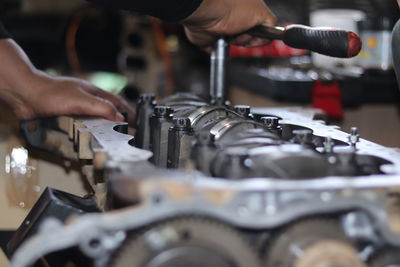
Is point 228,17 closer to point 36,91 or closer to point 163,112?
point 163,112

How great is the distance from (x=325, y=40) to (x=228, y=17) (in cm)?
27

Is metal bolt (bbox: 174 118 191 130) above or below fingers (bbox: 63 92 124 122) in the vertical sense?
above

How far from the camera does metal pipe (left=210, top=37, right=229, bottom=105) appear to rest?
4.45ft

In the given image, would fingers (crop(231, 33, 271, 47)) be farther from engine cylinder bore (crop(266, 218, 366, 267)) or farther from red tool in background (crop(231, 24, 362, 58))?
engine cylinder bore (crop(266, 218, 366, 267))

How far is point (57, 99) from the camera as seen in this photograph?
1247 mm

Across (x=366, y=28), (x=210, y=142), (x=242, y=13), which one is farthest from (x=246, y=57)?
(x=210, y=142)

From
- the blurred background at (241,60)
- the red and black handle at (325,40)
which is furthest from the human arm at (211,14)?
the blurred background at (241,60)

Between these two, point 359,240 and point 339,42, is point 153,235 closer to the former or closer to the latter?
point 359,240

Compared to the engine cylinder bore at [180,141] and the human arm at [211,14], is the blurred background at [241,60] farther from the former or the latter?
the engine cylinder bore at [180,141]

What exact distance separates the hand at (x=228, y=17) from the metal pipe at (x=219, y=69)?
47 mm

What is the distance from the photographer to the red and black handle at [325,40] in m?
0.98

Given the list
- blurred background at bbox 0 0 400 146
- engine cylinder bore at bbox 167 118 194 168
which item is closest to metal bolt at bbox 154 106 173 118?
engine cylinder bore at bbox 167 118 194 168

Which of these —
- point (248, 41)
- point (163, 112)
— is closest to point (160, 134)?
point (163, 112)

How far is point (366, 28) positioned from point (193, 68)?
148cm
